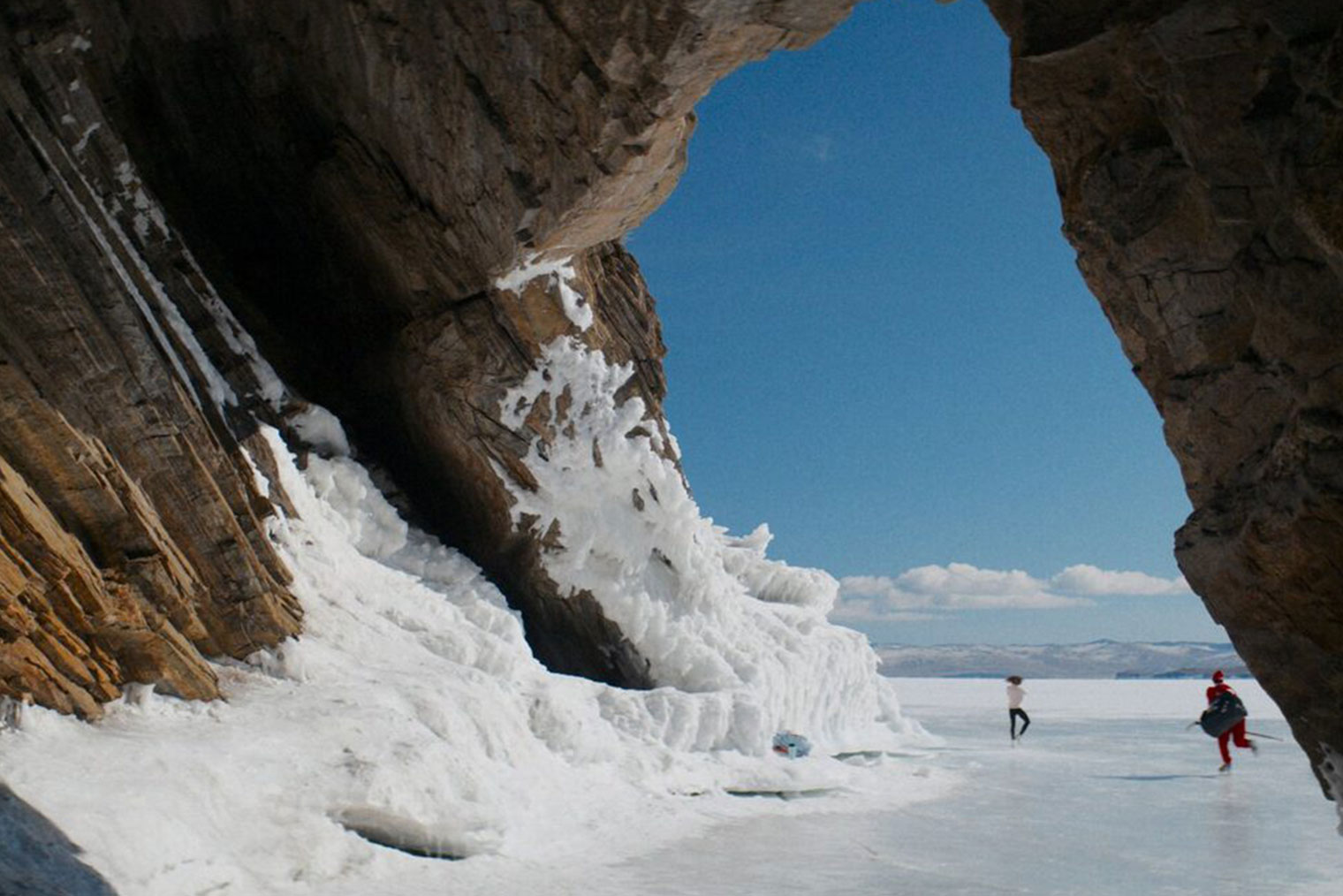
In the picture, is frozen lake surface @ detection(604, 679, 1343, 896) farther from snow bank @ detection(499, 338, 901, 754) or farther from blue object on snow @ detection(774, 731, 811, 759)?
snow bank @ detection(499, 338, 901, 754)

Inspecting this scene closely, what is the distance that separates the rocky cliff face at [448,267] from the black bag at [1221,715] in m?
8.20

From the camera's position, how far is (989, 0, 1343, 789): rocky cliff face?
19.2 feet

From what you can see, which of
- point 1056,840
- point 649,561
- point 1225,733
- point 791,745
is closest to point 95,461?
point 1056,840

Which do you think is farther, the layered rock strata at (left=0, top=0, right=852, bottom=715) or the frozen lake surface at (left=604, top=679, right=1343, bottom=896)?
the frozen lake surface at (left=604, top=679, right=1343, bottom=896)

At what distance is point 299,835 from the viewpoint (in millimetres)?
8594

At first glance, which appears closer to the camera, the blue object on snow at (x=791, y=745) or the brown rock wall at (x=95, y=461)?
the brown rock wall at (x=95, y=461)

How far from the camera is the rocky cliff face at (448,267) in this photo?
645 cm

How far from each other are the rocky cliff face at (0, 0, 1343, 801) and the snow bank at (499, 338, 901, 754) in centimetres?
33

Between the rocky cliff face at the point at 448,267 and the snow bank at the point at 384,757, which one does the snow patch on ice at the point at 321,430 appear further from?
the snow bank at the point at 384,757

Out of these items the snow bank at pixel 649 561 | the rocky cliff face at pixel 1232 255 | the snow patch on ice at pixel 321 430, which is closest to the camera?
the rocky cliff face at pixel 1232 255

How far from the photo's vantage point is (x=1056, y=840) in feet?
38.9

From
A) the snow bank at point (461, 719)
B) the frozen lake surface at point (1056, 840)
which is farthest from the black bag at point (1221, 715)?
the snow bank at point (461, 719)

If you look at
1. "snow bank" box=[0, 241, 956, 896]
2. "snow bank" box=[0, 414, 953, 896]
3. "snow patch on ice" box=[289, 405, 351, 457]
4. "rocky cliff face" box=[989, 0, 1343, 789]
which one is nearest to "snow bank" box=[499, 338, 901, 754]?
"snow bank" box=[0, 241, 956, 896]

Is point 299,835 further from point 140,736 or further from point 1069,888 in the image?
point 1069,888
